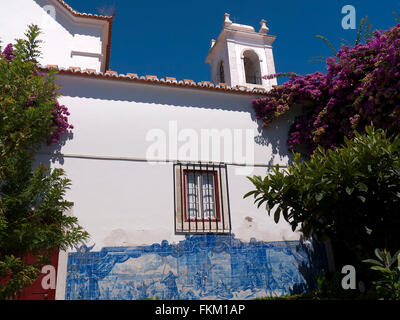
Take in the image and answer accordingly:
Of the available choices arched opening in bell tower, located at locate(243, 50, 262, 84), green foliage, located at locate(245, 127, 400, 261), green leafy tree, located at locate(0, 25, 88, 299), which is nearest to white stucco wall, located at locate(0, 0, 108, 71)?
green leafy tree, located at locate(0, 25, 88, 299)

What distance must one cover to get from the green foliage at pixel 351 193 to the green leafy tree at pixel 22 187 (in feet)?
11.4

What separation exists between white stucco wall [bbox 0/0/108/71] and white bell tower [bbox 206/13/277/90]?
623 cm

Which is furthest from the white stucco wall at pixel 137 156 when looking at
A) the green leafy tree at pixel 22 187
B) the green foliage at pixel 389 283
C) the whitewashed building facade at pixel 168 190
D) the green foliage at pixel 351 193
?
the green foliage at pixel 389 283

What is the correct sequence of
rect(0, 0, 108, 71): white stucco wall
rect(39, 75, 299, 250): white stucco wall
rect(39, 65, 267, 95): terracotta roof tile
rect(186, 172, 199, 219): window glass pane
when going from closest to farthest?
rect(39, 75, 299, 250): white stucco wall → rect(186, 172, 199, 219): window glass pane → rect(39, 65, 267, 95): terracotta roof tile → rect(0, 0, 108, 71): white stucco wall

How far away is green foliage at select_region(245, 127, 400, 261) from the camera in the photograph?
4711mm

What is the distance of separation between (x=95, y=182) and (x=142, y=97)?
237cm

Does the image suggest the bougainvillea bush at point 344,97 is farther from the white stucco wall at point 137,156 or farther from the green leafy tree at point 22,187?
the green leafy tree at point 22,187

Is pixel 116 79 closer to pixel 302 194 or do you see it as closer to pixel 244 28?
pixel 302 194

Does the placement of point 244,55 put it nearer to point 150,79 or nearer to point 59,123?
point 150,79

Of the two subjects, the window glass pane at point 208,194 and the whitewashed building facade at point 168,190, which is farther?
the window glass pane at point 208,194

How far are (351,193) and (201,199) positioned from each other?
11.6 feet

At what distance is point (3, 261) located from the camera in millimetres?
4938

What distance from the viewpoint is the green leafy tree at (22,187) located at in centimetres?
487

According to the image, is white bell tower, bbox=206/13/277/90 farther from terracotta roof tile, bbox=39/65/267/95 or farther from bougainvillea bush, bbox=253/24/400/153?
terracotta roof tile, bbox=39/65/267/95
